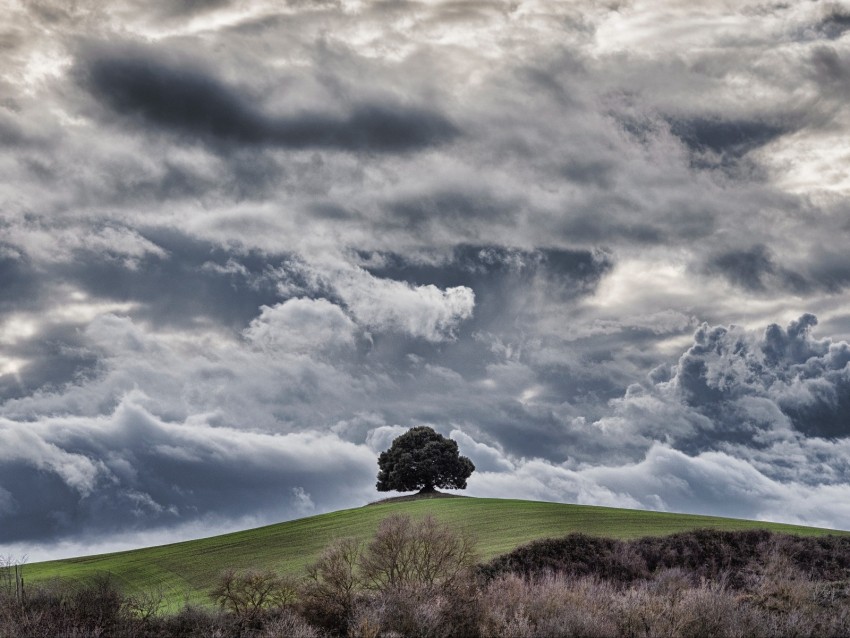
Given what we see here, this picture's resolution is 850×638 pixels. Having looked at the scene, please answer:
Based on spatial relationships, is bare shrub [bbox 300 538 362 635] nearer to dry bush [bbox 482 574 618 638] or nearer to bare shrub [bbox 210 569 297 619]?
bare shrub [bbox 210 569 297 619]

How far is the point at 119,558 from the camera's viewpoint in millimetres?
64688

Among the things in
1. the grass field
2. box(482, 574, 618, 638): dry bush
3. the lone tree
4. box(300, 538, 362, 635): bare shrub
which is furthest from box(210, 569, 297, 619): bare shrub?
the lone tree

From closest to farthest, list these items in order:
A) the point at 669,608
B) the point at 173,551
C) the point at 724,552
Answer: the point at 669,608 < the point at 724,552 < the point at 173,551

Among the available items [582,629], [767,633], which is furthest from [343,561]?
[767,633]

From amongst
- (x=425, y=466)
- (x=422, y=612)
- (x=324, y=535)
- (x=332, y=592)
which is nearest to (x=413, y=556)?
(x=332, y=592)

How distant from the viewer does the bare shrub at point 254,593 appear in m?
30.9

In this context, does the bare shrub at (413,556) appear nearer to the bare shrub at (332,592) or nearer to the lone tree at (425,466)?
the bare shrub at (332,592)

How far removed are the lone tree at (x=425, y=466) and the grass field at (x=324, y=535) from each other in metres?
9.55

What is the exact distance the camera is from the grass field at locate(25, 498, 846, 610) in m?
49.6

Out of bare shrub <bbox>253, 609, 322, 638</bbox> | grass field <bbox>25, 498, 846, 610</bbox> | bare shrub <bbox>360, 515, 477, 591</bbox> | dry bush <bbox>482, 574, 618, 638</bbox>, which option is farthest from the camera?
grass field <bbox>25, 498, 846, 610</bbox>

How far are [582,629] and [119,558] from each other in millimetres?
50351

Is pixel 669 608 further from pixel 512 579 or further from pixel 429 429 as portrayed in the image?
pixel 429 429

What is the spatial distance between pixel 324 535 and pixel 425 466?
23763mm

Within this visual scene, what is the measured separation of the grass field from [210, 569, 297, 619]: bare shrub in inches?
429
